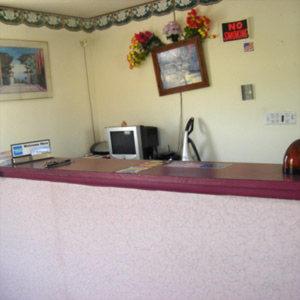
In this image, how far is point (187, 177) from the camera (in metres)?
1.38

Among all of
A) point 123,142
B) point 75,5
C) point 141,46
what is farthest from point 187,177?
point 75,5

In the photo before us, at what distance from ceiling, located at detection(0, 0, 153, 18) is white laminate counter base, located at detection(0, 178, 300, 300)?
2.23m

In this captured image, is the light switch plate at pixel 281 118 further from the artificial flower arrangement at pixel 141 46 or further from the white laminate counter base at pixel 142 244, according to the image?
the white laminate counter base at pixel 142 244

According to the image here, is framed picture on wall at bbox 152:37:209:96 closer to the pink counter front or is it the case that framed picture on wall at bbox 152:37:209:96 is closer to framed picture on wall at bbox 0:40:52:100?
framed picture on wall at bbox 0:40:52:100

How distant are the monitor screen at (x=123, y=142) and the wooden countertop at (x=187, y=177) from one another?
6.91ft

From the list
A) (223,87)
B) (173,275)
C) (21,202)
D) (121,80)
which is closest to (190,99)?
(223,87)

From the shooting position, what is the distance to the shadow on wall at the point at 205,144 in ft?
12.6

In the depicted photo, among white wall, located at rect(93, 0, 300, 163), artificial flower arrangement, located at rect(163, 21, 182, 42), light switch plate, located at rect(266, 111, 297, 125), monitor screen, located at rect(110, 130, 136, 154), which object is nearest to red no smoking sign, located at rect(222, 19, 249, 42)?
white wall, located at rect(93, 0, 300, 163)

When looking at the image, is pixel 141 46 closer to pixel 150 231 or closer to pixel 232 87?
pixel 232 87

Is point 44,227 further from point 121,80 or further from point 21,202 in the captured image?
point 121,80

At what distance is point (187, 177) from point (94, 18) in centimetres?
357

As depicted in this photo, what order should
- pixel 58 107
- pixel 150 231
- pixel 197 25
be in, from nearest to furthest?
pixel 150 231 → pixel 197 25 → pixel 58 107

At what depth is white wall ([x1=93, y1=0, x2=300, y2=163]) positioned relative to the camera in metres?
3.29

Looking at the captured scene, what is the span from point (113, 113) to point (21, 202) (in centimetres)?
268
